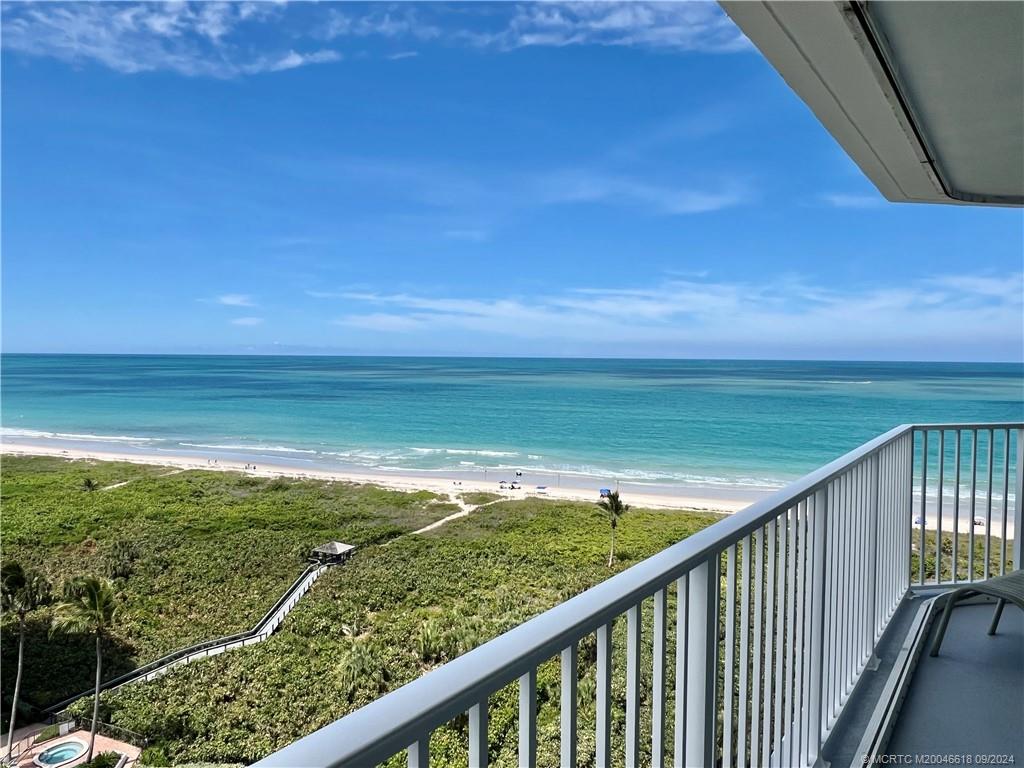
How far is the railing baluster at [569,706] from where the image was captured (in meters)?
0.65

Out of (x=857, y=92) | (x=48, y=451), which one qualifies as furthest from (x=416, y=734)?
(x=48, y=451)

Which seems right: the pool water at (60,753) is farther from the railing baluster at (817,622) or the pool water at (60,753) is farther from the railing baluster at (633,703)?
the railing baluster at (633,703)

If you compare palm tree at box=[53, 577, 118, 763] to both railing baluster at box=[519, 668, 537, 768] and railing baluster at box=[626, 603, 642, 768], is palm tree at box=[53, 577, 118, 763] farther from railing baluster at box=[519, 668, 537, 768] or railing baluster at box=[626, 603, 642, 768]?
railing baluster at box=[519, 668, 537, 768]

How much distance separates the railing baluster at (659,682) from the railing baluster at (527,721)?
26 centimetres

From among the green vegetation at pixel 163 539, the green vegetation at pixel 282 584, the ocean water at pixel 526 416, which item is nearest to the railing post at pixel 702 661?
the green vegetation at pixel 282 584

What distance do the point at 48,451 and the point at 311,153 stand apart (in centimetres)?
2437

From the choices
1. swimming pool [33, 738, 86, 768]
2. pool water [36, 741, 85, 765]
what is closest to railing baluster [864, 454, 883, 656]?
swimming pool [33, 738, 86, 768]

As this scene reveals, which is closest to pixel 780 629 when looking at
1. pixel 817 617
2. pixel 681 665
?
pixel 817 617

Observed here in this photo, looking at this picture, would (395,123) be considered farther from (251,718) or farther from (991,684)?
(991,684)

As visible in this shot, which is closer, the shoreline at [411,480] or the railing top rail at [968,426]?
the railing top rail at [968,426]

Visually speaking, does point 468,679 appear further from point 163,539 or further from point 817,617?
point 163,539

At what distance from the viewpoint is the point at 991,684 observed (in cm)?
204

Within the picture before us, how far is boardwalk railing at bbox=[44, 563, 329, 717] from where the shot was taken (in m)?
12.5

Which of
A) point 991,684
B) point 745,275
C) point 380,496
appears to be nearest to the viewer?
point 991,684
